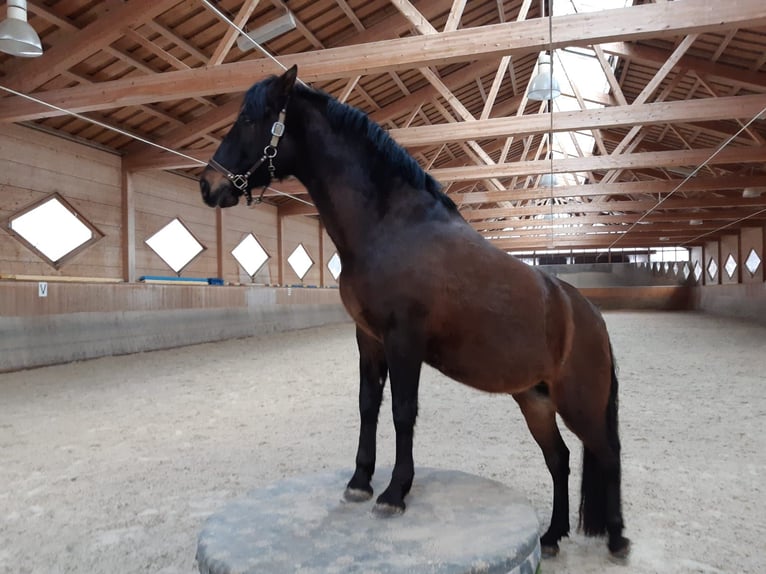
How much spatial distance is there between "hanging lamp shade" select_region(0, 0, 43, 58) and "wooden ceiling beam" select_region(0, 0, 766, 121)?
5.90 ft

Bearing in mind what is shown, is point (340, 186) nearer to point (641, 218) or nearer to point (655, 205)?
point (655, 205)

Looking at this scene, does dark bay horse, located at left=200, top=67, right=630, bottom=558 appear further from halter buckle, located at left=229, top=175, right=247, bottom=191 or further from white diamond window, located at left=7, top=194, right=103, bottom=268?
white diamond window, located at left=7, top=194, right=103, bottom=268

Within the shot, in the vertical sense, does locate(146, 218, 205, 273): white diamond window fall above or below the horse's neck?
above

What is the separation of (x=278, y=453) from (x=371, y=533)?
1.75 m

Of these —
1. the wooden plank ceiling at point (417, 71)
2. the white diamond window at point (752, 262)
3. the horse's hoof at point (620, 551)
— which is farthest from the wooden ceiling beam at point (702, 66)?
the white diamond window at point (752, 262)

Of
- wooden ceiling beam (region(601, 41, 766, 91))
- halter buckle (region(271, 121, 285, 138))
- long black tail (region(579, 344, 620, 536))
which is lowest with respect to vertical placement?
long black tail (region(579, 344, 620, 536))

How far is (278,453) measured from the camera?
306 centimetres

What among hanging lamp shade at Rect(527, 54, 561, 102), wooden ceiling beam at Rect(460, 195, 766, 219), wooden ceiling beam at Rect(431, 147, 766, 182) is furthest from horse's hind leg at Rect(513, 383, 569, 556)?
wooden ceiling beam at Rect(460, 195, 766, 219)

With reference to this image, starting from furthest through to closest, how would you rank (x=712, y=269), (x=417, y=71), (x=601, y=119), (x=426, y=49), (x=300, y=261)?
(x=712, y=269)
(x=300, y=261)
(x=417, y=71)
(x=601, y=119)
(x=426, y=49)

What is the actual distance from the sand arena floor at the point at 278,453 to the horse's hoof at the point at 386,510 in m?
0.30

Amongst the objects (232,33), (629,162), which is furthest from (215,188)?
(629,162)

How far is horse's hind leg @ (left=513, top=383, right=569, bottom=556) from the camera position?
185 cm

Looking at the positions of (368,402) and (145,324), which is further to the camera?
(145,324)

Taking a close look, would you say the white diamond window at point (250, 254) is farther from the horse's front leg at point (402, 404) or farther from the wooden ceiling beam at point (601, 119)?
the horse's front leg at point (402, 404)
